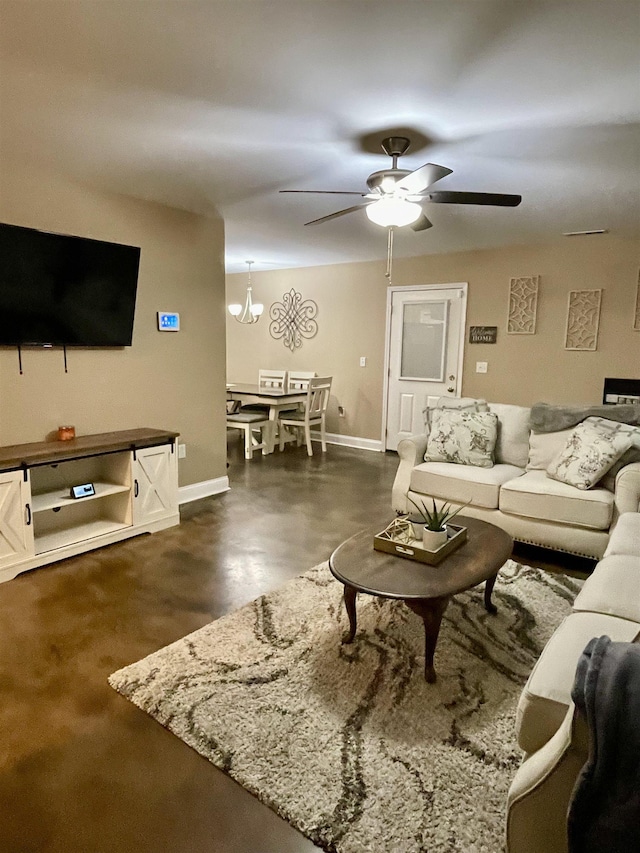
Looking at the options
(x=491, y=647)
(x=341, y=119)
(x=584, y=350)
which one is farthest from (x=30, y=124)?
(x=584, y=350)

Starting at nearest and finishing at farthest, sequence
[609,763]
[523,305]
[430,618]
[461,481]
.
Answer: [609,763] < [430,618] < [461,481] < [523,305]

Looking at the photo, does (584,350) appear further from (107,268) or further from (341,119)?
(107,268)

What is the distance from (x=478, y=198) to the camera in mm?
2607

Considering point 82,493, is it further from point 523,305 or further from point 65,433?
point 523,305

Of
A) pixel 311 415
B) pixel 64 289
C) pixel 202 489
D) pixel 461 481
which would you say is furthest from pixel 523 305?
pixel 64 289

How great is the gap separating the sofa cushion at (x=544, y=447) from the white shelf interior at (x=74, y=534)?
295cm

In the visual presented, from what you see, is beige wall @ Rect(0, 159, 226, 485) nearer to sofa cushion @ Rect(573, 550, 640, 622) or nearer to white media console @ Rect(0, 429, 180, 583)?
white media console @ Rect(0, 429, 180, 583)

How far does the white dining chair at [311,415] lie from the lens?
6.38 metres

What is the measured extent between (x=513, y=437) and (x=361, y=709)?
101 inches

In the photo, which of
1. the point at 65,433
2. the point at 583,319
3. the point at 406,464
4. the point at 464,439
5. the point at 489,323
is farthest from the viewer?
the point at 489,323

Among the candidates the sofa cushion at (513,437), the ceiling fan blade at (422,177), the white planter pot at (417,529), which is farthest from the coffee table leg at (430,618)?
the sofa cushion at (513,437)

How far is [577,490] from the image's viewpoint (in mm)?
3287

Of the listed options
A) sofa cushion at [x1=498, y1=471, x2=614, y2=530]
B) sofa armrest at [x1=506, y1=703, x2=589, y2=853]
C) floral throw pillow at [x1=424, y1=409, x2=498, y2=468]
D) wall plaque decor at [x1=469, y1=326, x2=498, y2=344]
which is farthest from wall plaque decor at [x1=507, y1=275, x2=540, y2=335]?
sofa armrest at [x1=506, y1=703, x2=589, y2=853]

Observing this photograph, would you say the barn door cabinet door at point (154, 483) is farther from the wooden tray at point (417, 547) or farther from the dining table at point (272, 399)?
the dining table at point (272, 399)
